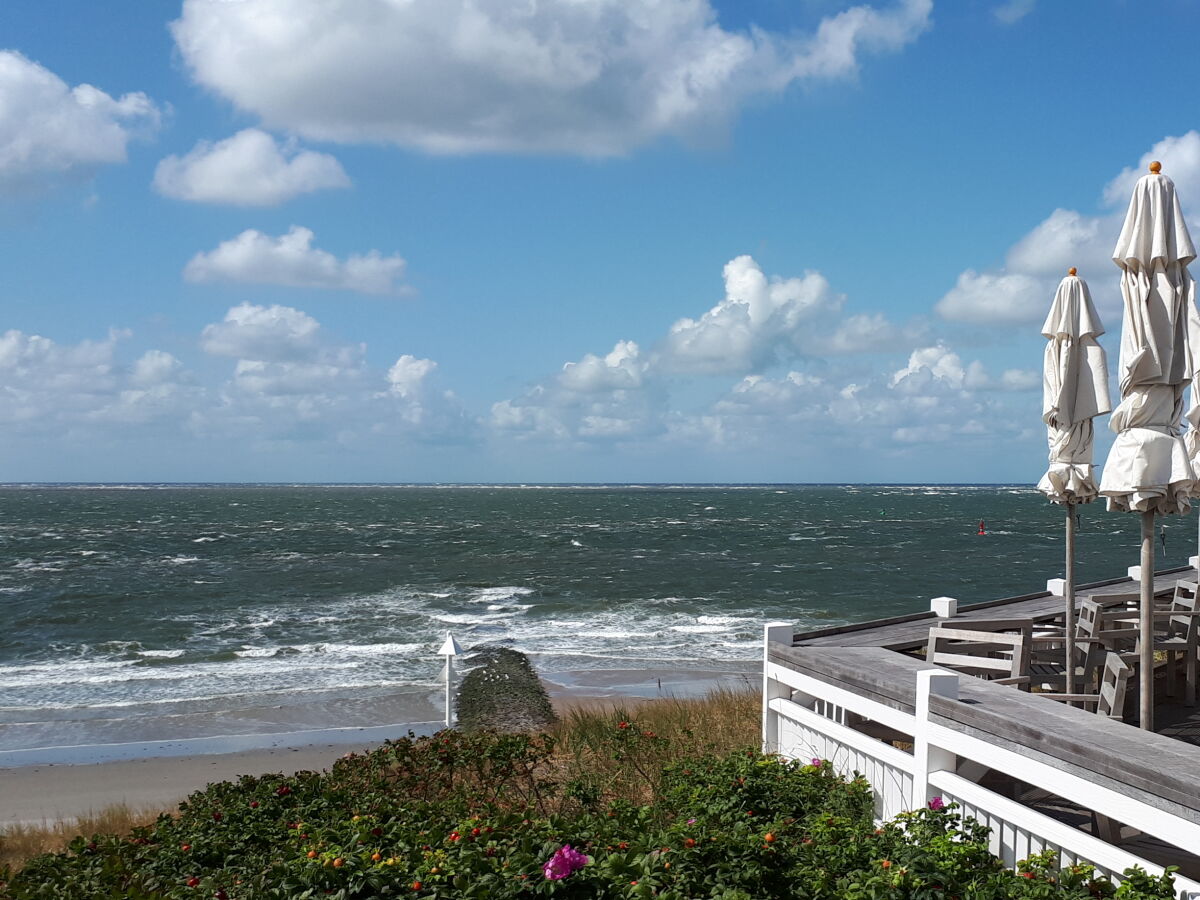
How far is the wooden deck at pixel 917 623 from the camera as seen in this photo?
7.81 metres

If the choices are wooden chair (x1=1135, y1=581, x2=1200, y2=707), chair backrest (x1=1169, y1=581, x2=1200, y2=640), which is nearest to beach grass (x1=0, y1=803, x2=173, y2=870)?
wooden chair (x1=1135, y1=581, x2=1200, y2=707)

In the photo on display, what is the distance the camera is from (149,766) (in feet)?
46.3

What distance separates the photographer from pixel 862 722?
26.3ft

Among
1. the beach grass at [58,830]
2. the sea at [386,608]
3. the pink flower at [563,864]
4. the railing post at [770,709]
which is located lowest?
the sea at [386,608]

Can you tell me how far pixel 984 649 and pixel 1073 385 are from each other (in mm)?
2369

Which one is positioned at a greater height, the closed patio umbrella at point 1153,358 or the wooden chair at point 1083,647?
the closed patio umbrella at point 1153,358

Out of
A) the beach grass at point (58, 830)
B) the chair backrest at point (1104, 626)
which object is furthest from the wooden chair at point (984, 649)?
the beach grass at point (58, 830)

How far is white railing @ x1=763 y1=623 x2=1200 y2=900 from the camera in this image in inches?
161

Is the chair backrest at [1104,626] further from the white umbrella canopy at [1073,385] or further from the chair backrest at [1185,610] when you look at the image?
the white umbrella canopy at [1073,385]

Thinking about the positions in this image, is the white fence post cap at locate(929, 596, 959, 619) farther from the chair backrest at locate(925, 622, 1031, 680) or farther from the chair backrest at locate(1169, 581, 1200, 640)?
the chair backrest at locate(1169, 581, 1200, 640)

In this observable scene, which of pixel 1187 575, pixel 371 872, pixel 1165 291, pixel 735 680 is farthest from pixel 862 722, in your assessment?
pixel 735 680

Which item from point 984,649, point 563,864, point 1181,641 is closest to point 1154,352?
point 984,649

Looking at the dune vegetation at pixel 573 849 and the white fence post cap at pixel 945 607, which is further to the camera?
the white fence post cap at pixel 945 607

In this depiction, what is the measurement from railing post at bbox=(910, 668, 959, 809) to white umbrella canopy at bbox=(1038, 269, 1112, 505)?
137 inches
